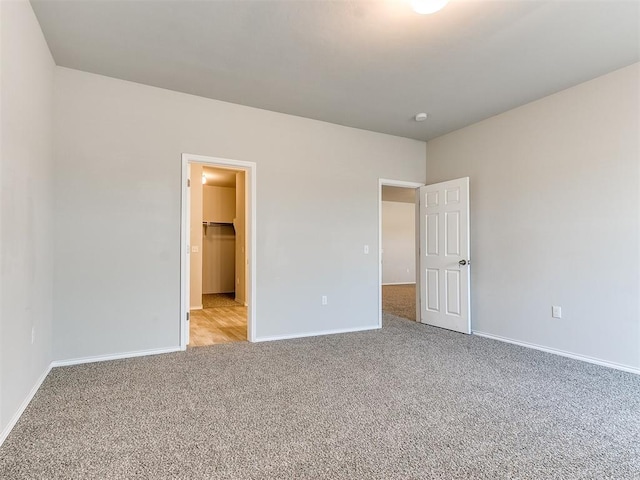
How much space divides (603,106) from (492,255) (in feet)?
6.07

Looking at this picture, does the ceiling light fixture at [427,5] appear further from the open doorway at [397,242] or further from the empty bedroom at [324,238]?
the open doorway at [397,242]

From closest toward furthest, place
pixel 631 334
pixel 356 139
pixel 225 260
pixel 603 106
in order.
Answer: pixel 631 334, pixel 603 106, pixel 356 139, pixel 225 260

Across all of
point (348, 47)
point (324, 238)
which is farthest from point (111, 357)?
point (348, 47)

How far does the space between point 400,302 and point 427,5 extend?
559cm

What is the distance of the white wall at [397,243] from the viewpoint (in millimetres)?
10383

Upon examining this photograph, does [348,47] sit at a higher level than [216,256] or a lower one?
higher

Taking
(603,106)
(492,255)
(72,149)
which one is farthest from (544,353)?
(72,149)

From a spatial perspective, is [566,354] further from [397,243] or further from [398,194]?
[397,243]

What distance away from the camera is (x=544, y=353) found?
3639 mm

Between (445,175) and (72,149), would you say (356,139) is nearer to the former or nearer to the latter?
(445,175)

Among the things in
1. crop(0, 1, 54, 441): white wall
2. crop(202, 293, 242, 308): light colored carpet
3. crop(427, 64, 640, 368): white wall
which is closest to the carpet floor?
crop(0, 1, 54, 441): white wall

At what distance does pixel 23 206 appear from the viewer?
2.31 metres

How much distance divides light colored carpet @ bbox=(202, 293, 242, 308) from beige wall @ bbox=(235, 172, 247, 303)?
0.21 metres

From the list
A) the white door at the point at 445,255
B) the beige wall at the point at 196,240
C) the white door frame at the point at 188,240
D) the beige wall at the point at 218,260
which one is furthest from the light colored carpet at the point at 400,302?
the beige wall at the point at 218,260
